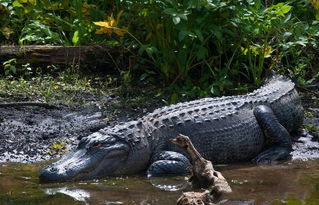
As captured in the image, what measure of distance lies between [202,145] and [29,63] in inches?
137

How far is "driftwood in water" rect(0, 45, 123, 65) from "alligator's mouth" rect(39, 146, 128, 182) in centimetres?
304

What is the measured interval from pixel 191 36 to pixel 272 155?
6.37ft

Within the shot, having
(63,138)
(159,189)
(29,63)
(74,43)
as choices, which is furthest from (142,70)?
(159,189)

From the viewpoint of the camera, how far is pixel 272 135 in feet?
22.0

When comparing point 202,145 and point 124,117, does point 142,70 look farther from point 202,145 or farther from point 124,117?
point 202,145

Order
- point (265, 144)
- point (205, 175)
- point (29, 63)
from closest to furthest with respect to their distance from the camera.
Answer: point (205, 175) → point (265, 144) → point (29, 63)

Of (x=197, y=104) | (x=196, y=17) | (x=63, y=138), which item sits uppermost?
(x=196, y=17)

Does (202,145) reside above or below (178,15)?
below

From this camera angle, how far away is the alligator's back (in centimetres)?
635

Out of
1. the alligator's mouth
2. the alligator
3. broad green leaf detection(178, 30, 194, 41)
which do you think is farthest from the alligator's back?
broad green leaf detection(178, 30, 194, 41)

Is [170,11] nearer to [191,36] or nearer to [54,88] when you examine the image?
[191,36]

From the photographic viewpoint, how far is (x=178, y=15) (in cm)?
737

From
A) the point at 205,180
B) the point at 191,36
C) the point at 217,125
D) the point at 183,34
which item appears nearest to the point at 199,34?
the point at 191,36

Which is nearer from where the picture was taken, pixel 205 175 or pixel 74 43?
pixel 205 175
